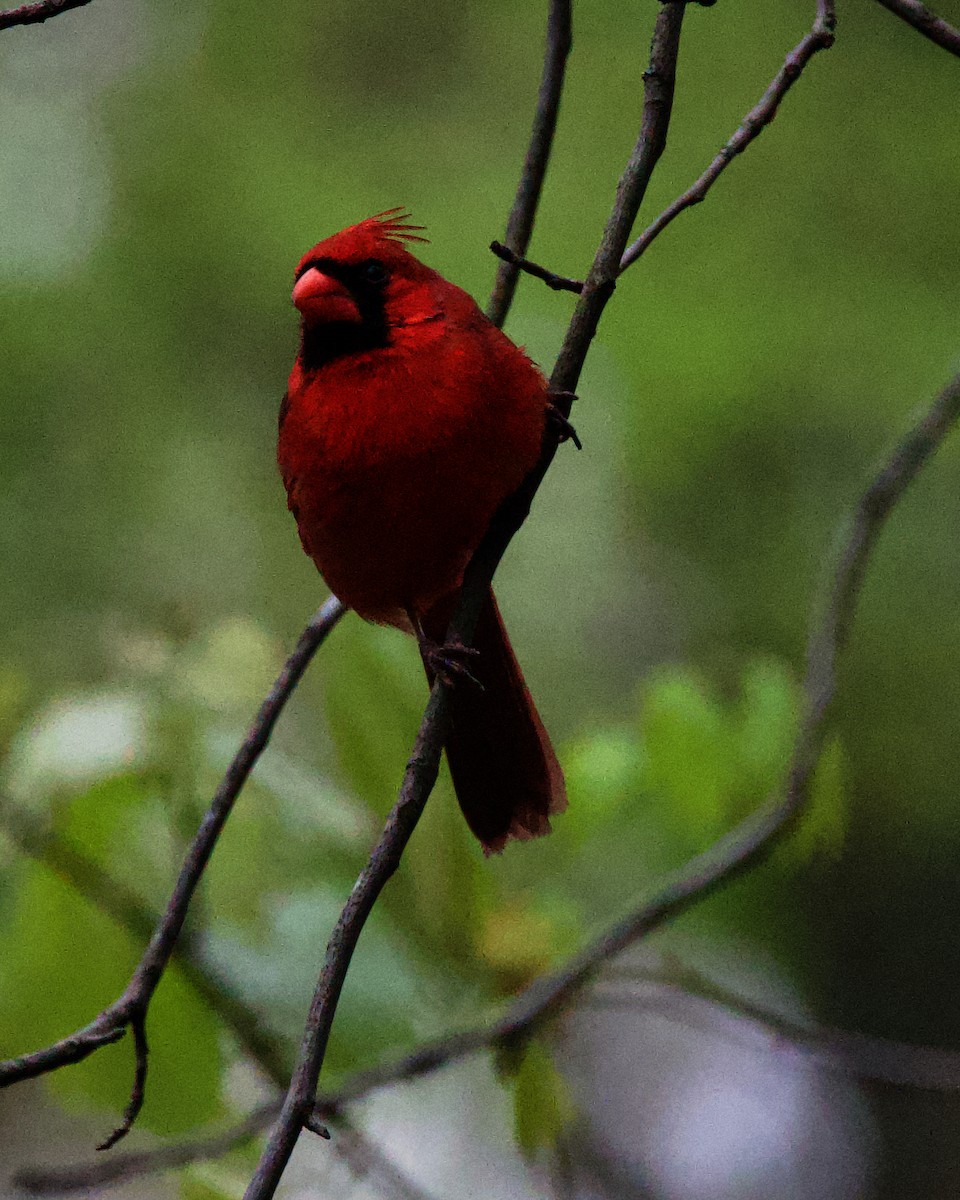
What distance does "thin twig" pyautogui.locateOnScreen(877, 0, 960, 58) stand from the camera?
5.66 feet

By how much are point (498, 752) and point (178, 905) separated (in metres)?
0.85

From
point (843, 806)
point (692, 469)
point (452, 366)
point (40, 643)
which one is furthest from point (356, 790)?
point (692, 469)

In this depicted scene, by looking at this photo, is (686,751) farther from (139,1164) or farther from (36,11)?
(36,11)

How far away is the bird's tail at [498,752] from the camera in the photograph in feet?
8.45

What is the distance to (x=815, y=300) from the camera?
4418 millimetres

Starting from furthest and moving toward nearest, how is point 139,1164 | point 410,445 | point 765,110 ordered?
point 410,445, point 139,1164, point 765,110

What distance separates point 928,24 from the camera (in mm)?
1727

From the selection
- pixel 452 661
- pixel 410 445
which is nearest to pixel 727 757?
pixel 452 661

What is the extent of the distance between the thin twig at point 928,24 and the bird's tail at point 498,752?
1102 mm

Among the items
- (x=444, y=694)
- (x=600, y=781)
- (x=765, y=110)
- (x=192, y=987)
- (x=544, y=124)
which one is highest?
(x=765, y=110)

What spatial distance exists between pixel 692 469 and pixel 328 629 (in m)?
2.14

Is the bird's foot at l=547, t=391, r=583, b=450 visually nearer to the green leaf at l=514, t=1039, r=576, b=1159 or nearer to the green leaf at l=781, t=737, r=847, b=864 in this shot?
the green leaf at l=781, t=737, r=847, b=864

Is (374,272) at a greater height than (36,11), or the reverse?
(36,11)

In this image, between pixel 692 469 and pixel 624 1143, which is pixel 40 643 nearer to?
pixel 692 469
